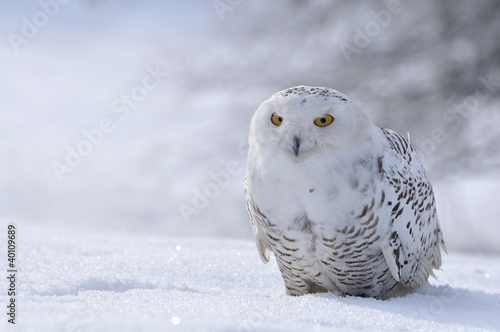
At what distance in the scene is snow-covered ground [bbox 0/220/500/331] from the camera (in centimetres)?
98

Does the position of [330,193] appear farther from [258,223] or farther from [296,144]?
[258,223]

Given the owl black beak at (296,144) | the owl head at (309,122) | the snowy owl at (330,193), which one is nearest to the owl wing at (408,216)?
the snowy owl at (330,193)

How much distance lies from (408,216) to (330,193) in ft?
1.00

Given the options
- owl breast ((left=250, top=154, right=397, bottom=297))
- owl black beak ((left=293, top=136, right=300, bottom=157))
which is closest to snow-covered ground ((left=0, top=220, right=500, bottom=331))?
owl breast ((left=250, top=154, right=397, bottom=297))

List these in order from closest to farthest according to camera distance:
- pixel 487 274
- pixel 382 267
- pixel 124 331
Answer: pixel 124 331
pixel 382 267
pixel 487 274

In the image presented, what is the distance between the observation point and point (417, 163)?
166 centimetres

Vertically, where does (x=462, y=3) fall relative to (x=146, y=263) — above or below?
above

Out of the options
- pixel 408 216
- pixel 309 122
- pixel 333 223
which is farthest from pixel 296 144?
pixel 408 216

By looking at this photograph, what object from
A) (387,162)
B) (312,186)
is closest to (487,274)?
(387,162)

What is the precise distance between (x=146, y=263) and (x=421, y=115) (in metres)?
2.37

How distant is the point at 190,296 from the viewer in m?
1.29

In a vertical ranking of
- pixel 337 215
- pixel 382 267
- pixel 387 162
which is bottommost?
Answer: pixel 382 267

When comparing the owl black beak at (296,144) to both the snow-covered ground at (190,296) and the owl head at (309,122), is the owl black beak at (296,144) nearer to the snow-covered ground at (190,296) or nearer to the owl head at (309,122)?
the owl head at (309,122)

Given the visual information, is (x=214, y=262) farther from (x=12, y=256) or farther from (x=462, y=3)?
(x=462, y=3)
